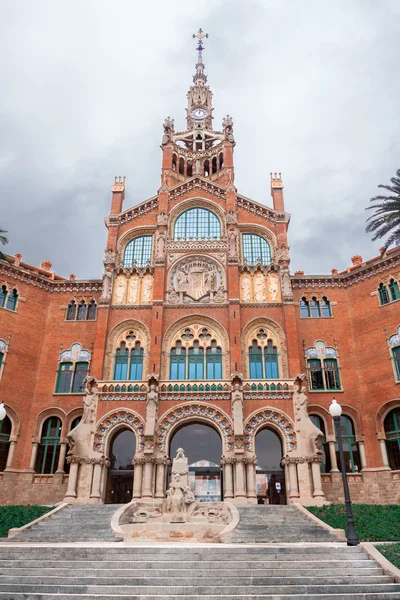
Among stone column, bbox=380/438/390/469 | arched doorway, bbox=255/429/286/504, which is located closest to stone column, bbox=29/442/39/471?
arched doorway, bbox=255/429/286/504

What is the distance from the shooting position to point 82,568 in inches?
532

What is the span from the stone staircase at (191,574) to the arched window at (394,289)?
69.2 ft

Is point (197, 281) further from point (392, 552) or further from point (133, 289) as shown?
point (392, 552)

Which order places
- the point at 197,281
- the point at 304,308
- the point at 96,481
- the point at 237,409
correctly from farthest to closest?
the point at 304,308 < the point at 197,281 < the point at 237,409 < the point at 96,481

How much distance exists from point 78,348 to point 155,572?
2371cm

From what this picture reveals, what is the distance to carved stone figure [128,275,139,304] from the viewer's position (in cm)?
3450

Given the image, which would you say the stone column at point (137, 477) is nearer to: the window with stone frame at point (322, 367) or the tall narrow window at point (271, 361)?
the tall narrow window at point (271, 361)

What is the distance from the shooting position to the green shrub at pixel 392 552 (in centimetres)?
1334

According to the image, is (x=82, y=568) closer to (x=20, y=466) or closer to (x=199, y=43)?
(x=20, y=466)

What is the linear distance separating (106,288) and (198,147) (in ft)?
68.2

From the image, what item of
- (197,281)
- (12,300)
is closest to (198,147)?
(197,281)

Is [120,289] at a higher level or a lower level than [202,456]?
higher

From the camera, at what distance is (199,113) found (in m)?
51.0

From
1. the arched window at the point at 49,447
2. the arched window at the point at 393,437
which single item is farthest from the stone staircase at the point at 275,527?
the arched window at the point at 49,447
